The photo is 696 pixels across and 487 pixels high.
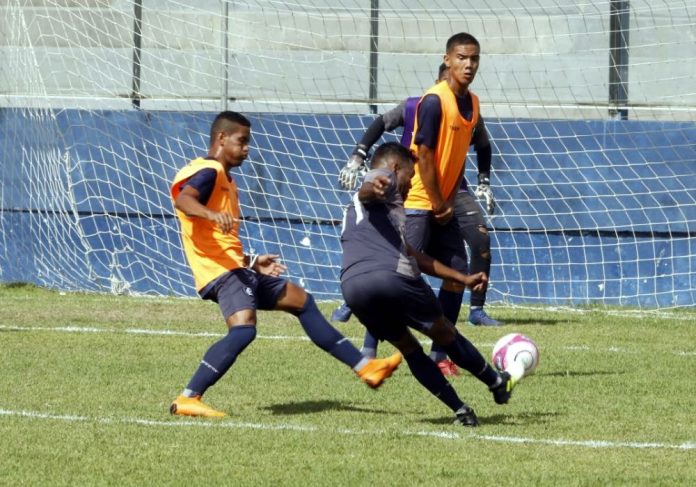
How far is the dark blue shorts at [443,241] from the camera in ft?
30.3

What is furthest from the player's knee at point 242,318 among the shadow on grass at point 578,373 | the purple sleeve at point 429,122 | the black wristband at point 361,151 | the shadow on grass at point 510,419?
the black wristband at point 361,151

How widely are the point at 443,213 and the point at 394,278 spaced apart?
1.93 meters

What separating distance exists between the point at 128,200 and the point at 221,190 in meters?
7.65

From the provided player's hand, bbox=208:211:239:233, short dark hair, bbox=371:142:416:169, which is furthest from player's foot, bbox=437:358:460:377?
player's hand, bbox=208:211:239:233

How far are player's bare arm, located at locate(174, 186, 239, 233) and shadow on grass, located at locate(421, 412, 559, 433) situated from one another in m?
1.41

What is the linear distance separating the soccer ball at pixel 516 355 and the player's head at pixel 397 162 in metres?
1.18

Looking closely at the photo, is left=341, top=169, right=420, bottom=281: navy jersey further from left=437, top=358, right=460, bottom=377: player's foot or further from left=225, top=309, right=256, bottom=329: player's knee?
left=437, top=358, right=460, bottom=377: player's foot

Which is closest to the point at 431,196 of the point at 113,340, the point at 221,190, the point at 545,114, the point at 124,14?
the point at 221,190

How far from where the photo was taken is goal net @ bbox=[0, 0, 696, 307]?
14.6m

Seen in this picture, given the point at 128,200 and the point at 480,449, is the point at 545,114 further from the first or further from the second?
the point at 480,449

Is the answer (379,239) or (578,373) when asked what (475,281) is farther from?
(578,373)

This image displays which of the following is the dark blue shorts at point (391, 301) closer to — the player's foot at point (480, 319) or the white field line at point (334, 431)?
the white field line at point (334, 431)

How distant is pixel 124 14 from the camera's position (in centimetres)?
1535

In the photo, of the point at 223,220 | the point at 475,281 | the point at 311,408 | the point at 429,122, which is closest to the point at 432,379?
the point at 475,281
